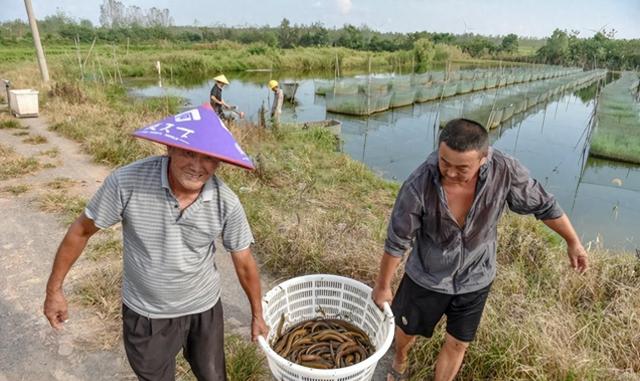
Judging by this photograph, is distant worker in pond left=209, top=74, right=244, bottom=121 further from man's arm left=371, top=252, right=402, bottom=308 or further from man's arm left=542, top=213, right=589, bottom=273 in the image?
man's arm left=542, top=213, right=589, bottom=273

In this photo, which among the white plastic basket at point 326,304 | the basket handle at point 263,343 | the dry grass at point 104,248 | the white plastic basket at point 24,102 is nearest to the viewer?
the basket handle at point 263,343

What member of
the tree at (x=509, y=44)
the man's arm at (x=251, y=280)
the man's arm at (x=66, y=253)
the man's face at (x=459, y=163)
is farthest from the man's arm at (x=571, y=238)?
the tree at (x=509, y=44)

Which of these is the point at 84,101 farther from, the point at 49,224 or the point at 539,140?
the point at 539,140

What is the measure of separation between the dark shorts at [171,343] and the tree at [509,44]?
51569mm

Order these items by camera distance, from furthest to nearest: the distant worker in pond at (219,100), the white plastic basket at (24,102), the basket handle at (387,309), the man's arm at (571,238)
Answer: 1. the distant worker in pond at (219,100)
2. the white plastic basket at (24,102)
3. the basket handle at (387,309)
4. the man's arm at (571,238)

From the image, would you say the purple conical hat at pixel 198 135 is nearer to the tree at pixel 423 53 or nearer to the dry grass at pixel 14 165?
the dry grass at pixel 14 165

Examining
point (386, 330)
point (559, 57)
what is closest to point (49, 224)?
point (386, 330)

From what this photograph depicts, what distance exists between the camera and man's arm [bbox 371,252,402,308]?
179 centimetres

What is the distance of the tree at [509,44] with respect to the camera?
45.8 metres

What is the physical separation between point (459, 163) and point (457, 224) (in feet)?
Answer: 0.97

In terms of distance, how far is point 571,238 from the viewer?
1.81m

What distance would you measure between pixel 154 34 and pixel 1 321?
45.6 meters

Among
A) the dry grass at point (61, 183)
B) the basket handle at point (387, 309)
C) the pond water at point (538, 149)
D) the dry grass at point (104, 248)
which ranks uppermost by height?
the basket handle at point (387, 309)

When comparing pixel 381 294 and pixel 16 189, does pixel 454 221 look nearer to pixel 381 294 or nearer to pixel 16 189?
pixel 381 294
